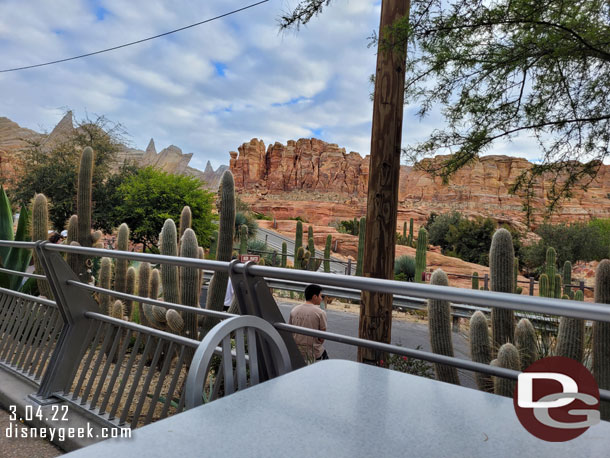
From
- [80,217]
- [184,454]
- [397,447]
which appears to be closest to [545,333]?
[397,447]

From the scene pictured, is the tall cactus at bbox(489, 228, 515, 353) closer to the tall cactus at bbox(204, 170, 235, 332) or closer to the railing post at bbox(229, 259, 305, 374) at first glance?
the railing post at bbox(229, 259, 305, 374)

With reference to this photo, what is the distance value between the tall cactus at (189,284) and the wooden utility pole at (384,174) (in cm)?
244

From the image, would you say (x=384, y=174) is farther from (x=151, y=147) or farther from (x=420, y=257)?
(x=151, y=147)

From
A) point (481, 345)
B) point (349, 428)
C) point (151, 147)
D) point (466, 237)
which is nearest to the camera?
point (349, 428)

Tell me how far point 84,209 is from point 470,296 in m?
8.02

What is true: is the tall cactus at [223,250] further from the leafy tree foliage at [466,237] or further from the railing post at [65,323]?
the leafy tree foliage at [466,237]

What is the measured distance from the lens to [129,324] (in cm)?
271

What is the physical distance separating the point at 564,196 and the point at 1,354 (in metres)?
6.10

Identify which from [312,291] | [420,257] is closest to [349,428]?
[312,291]

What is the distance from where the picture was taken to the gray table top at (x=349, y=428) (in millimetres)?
814

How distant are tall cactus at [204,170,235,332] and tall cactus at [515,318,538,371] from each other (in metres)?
3.32

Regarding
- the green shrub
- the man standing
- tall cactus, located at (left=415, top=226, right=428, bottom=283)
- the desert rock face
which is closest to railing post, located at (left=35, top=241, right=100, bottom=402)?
the man standing

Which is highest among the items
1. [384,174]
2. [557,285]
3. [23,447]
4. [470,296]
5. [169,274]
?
[384,174]

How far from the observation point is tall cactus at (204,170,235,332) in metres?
5.43
